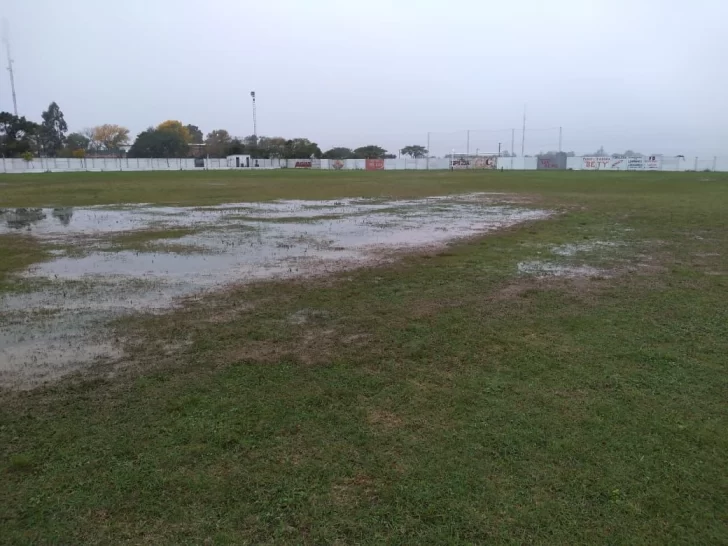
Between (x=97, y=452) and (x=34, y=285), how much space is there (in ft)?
20.1

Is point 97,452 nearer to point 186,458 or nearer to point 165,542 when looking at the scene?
point 186,458

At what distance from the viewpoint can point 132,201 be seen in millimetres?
24938

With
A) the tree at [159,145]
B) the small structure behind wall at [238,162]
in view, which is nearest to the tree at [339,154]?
the small structure behind wall at [238,162]

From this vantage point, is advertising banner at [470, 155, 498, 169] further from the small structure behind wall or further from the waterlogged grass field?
the waterlogged grass field

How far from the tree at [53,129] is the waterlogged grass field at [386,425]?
5399 inches

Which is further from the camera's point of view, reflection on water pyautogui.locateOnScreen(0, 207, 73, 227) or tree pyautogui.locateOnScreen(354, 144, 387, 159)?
tree pyautogui.locateOnScreen(354, 144, 387, 159)

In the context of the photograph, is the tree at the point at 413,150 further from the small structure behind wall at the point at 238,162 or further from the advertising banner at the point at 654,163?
the advertising banner at the point at 654,163

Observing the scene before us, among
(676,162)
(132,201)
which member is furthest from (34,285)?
(676,162)

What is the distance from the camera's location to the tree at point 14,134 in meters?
82.1

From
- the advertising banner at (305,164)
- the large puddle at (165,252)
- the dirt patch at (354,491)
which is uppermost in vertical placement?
the advertising banner at (305,164)

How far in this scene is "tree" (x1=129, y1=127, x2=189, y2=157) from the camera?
110m

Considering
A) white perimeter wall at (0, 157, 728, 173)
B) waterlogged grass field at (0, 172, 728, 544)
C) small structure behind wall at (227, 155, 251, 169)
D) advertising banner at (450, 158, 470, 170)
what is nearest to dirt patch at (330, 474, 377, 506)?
waterlogged grass field at (0, 172, 728, 544)

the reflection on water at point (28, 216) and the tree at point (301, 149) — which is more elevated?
the tree at point (301, 149)

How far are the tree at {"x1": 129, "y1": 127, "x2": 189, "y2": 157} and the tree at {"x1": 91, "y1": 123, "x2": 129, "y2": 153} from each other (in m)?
18.5
